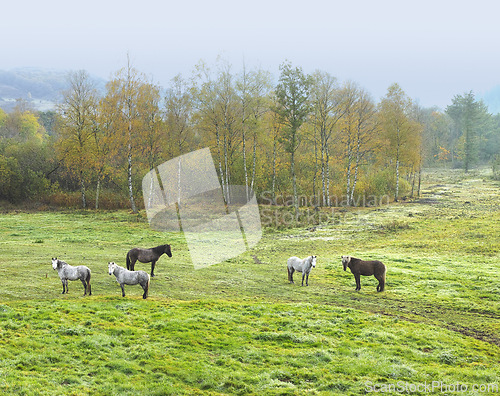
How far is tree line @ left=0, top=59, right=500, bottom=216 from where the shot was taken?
151 ft

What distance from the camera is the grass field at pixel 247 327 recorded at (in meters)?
9.07

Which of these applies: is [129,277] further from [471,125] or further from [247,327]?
[471,125]

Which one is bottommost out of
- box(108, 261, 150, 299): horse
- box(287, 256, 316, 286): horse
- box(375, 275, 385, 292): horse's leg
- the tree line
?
box(375, 275, 385, 292): horse's leg

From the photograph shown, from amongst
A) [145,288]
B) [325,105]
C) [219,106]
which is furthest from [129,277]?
[325,105]

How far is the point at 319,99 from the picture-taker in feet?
162

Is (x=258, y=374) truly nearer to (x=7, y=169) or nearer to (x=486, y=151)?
(x=7, y=169)

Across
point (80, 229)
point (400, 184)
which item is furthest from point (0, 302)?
point (400, 184)

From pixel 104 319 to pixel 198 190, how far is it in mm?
41233

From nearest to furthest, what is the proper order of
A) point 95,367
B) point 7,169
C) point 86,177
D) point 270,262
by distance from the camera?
point 95,367 → point 270,262 → point 7,169 → point 86,177

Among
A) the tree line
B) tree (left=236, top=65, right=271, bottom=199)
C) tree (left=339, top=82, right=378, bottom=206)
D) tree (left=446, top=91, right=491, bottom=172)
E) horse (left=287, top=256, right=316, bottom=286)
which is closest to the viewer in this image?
horse (left=287, top=256, right=316, bottom=286)

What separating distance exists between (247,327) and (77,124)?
145 ft

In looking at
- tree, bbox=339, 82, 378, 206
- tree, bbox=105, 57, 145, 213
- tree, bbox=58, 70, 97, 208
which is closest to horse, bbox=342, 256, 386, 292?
tree, bbox=105, 57, 145, 213

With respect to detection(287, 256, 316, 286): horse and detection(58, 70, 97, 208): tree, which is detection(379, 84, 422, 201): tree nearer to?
detection(58, 70, 97, 208): tree

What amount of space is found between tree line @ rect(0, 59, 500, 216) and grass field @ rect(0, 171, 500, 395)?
75.5 ft
